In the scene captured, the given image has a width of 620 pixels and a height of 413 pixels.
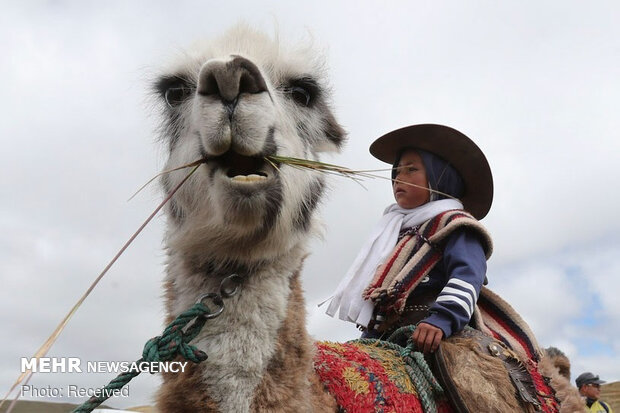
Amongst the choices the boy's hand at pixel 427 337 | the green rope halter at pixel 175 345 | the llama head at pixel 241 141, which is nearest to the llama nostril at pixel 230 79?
the llama head at pixel 241 141

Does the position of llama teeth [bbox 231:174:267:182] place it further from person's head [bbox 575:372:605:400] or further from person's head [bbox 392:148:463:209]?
person's head [bbox 575:372:605:400]

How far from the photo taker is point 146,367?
1.86 m

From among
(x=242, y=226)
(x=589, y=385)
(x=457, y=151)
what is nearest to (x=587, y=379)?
(x=589, y=385)

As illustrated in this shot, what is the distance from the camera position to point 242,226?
202cm

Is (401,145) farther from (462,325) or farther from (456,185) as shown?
(462,325)

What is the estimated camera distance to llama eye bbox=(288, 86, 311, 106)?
2.49 m

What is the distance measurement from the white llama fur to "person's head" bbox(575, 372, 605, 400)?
7.26 m

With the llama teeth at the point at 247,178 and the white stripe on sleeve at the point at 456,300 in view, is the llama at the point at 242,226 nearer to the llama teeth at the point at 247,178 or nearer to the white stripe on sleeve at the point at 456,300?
the llama teeth at the point at 247,178

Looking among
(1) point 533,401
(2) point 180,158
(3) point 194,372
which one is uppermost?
(2) point 180,158

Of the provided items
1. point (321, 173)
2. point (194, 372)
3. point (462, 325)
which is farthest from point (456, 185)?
point (194, 372)

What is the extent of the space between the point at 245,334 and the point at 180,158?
2.41 feet

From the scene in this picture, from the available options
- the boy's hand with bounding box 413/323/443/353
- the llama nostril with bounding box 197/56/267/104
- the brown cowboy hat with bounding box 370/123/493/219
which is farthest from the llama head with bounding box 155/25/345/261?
the brown cowboy hat with bounding box 370/123/493/219

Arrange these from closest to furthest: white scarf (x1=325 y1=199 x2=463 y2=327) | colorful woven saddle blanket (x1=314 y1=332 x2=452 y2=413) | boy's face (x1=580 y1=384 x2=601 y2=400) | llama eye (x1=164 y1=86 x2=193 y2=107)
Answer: colorful woven saddle blanket (x1=314 y1=332 x2=452 y2=413) → llama eye (x1=164 y1=86 x2=193 y2=107) → white scarf (x1=325 y1=199 x2=463 y2=327) → boy's face (x1=580 y1=384 x2=601 y2=400)

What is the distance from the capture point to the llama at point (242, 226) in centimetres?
186
